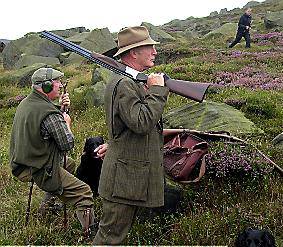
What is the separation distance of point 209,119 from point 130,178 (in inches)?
177

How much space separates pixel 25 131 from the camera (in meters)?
6.11

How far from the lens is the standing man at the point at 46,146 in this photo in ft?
19.9

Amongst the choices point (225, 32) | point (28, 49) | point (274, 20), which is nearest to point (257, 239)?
point (28, 49)

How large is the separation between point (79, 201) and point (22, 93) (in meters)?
14.1

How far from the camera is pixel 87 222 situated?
20.9 feet

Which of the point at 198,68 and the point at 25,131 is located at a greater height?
the point at 25,131

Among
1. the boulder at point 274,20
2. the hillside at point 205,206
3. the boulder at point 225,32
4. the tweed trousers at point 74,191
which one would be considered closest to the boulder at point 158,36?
the boulder at point 225,32

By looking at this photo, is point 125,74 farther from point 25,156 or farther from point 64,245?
point 64,245

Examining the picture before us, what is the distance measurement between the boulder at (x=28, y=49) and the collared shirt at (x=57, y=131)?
1069 inches

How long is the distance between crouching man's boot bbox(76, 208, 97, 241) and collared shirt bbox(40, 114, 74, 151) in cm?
91

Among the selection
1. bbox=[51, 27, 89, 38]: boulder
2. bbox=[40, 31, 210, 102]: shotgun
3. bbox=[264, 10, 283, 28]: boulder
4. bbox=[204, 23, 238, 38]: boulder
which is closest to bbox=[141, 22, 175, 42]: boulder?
bbox=[204, 23, 238, 38]: boulder

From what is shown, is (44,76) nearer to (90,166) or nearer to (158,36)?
(90,166)

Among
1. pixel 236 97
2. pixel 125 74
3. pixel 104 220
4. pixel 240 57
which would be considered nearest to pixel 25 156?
pixel 104 220

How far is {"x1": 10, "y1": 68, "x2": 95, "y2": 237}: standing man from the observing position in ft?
19.9
